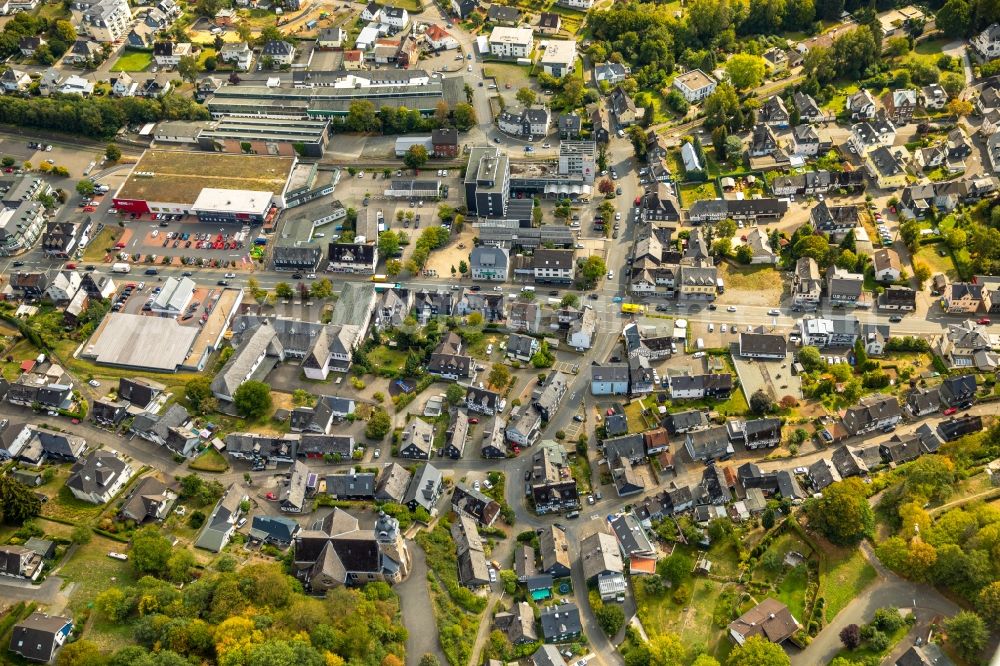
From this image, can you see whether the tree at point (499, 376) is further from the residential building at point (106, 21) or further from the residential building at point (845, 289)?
the residential building at point (106, 21)

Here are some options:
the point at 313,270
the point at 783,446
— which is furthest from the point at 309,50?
the point at 783,446

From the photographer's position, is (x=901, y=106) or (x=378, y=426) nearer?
(x=378, y=426)

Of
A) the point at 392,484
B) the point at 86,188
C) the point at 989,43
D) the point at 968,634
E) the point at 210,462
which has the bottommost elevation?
the point at 210,462

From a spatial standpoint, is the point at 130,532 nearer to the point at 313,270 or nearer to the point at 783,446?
the point at 313,270

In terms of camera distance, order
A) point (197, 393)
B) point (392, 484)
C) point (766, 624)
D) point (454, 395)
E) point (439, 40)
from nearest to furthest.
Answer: point (766, 624) < point (392, 484) < point (454, 395) < point (197, 393) < point (439, 40)

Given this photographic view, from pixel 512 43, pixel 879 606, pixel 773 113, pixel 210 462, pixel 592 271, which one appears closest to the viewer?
pixel 879 606

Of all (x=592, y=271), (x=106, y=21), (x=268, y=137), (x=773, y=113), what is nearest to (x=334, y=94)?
(x=268, y=137)

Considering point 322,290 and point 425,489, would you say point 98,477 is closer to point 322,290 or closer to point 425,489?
point 425,489
